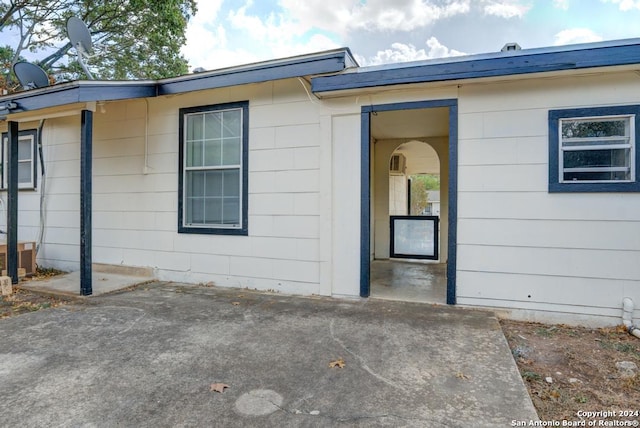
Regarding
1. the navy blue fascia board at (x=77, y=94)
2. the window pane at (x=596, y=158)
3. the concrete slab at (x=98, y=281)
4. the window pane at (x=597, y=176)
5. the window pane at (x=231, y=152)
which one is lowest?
the concrete slab at (x=98, y=281)

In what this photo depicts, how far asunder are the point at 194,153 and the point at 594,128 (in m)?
4.77

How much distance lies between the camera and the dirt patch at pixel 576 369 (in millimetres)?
2043

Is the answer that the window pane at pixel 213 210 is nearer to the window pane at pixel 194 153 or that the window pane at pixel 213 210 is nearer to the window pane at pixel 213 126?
the window pane at pixel 194 153

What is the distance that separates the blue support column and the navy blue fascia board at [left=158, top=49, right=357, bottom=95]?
2.26 metres

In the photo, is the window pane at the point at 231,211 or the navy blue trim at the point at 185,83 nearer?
the navy blue trim at the point at 185,83

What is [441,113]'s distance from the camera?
5.06 meters

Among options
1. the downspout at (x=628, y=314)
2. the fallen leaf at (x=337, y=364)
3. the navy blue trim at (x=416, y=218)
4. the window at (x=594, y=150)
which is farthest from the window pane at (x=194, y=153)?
the downspout at (x=628, y=314)

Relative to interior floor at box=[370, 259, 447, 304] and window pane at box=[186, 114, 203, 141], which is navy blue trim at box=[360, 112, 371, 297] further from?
window pane at box=[186, 114, 203, 141]

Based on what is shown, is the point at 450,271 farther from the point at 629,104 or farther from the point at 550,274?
the point at 629,104

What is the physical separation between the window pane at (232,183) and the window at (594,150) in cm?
366

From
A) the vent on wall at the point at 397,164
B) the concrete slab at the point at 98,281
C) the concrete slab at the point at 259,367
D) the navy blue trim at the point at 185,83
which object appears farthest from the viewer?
the vent on wall at the point at 397,164

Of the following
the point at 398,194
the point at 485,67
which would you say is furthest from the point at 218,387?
the point at 398,194

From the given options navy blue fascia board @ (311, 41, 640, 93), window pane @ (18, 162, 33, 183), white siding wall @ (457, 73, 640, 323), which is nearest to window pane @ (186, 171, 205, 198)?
navy blue fascia board @ (311, 41, 640, 93)

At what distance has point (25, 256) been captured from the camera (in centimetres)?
555
